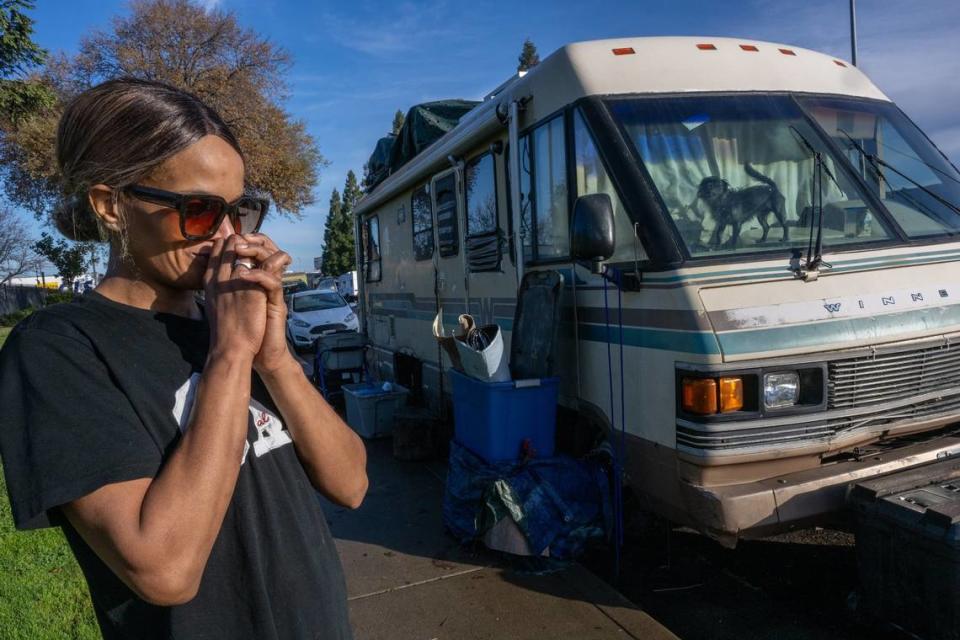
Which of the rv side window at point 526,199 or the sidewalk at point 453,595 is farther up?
the rv side window at point 526,199

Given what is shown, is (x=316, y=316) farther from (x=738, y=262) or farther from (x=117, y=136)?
(x=117, y=136)

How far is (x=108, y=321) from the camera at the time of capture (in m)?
1.33

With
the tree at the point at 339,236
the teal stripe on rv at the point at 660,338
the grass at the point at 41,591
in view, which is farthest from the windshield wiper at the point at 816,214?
the tree at the point at 339,236

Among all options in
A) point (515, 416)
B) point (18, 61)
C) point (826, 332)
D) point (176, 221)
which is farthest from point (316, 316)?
point (176, 221)

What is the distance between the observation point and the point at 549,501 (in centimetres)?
402

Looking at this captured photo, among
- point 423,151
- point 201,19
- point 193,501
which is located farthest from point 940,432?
point 201,19

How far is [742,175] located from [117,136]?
326 cm

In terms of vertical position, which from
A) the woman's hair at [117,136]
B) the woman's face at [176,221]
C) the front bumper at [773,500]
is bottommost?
the front bumper at [773,500]

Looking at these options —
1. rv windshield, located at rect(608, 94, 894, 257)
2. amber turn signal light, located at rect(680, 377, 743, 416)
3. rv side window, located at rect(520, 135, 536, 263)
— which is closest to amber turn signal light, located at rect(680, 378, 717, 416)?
amber turn signal light, located at rect(680, 377, 743, 416)

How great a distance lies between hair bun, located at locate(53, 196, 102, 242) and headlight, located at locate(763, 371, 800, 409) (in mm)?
2721

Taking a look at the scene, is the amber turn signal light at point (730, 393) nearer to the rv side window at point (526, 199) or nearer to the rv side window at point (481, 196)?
the rv side window at point (526, 199)

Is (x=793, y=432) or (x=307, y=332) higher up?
(x=793, y=432)

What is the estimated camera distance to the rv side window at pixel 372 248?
8859 millimetres

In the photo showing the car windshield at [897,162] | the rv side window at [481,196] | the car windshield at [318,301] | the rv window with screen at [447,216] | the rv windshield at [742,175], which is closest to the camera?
the rv windshield at [742,175]
